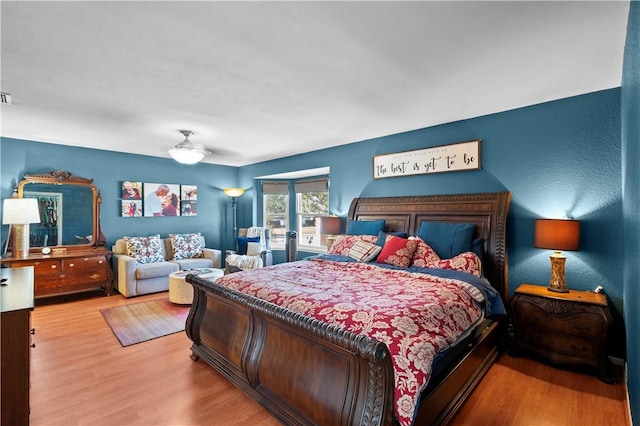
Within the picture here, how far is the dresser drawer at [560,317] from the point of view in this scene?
242cm

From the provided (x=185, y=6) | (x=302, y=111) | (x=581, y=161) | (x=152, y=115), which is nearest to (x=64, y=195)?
(x=152, y=115)

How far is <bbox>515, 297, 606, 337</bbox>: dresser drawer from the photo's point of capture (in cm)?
242

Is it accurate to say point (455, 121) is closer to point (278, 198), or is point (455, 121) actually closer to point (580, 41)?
point (580, 41)

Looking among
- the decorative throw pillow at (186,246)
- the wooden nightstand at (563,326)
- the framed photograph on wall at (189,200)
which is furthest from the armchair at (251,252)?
the wooden nightstand at (563,326)

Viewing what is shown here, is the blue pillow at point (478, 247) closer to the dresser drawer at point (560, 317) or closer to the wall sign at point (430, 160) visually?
the dresser drawer at point (560, 317)

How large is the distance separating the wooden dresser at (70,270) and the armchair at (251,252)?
1.93 metres

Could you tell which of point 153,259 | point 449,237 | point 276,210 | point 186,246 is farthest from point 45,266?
point 449,237

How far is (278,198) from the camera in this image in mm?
6750

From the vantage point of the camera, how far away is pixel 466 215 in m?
3.39

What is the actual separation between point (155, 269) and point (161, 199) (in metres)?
1.59

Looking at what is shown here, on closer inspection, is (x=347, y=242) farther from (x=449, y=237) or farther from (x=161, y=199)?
(x=161, y=199)

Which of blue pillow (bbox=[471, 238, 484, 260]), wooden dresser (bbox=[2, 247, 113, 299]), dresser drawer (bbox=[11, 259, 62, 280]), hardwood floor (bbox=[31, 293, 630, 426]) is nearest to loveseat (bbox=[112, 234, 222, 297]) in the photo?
wooden dresser (bbox=[2, 247, 113, 299])

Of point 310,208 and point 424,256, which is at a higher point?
point 310,208

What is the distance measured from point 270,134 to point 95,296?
385 cm
